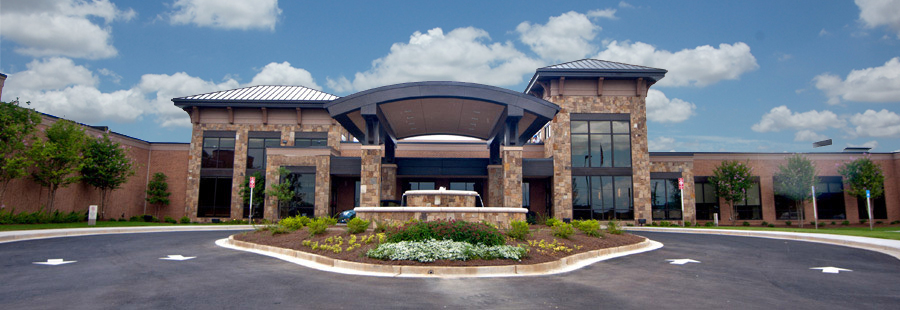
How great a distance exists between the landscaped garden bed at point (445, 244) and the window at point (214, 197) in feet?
75.2

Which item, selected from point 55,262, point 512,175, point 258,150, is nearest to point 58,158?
point 258,150

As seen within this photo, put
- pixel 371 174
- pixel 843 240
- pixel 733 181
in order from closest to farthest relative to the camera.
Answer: pixel 843 240 < pixel 371 174 < pixel 733 181

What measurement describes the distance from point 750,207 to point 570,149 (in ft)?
51.3

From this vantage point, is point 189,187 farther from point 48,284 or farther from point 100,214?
point 48,284

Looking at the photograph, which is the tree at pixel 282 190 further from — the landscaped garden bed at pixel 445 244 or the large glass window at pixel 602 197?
the large glass window at pixel 602 197

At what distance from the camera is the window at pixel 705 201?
120 feet

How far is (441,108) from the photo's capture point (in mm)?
26750

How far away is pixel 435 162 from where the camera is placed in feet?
114

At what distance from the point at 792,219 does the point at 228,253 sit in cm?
3952

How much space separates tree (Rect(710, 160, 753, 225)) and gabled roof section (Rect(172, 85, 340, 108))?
30113 millimetres

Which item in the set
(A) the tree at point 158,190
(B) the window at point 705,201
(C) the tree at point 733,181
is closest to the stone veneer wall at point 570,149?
(B) the window at point 705,201

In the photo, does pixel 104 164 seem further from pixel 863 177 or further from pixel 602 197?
pixel 863 177

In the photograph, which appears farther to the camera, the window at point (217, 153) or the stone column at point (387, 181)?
the window at point (217, 153)

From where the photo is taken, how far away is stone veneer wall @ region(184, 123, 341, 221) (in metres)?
37.6
